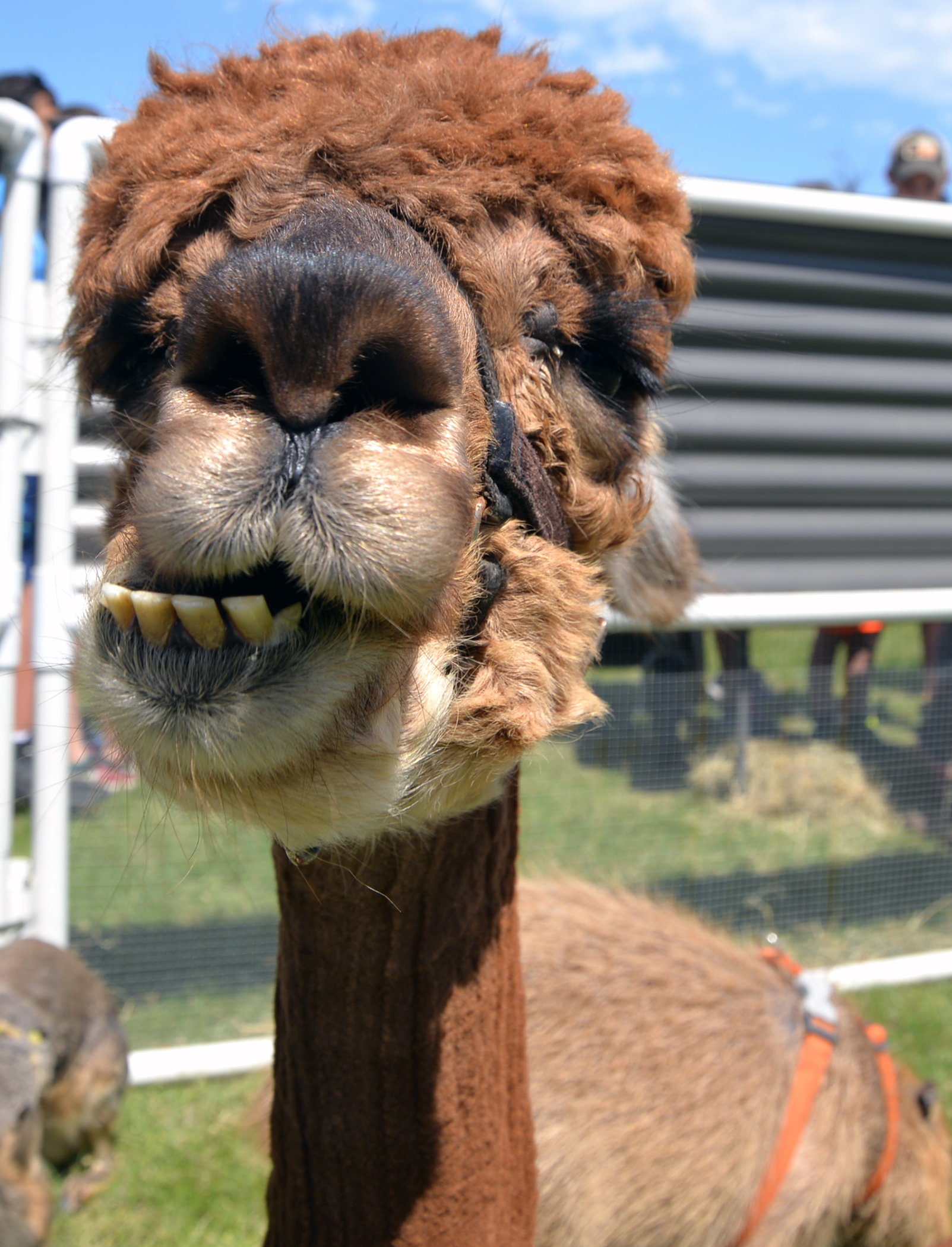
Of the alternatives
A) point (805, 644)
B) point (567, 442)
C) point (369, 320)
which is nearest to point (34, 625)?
point (567, 442)

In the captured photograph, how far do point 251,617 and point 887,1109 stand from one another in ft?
10.7

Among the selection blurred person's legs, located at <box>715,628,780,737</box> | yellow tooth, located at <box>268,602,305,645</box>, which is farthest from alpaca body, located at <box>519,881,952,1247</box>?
yellow tooth, located at <box>268,602,305,645</box>

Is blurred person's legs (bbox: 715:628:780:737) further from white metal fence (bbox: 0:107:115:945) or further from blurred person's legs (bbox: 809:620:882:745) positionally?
white metal fence (bbox: 0:107:115:945)

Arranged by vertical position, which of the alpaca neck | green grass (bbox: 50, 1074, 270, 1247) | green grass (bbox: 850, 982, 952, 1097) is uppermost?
the alpaca neck

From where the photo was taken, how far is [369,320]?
3.60ft

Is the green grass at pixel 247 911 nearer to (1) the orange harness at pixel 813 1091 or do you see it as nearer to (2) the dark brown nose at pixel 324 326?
(1) the orange harness at pixel 813 1091

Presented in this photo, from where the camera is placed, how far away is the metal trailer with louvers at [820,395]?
3.96 m

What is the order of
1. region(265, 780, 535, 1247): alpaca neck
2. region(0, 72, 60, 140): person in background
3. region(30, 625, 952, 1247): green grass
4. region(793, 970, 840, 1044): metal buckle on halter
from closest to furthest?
1. region(265, 780, 535, 1247): alpaca neck
2. region(793, 970, 840, 1044): metal buckle on halter
3. region(30, 625, 952, 1247): green grass
4. region(0, 72, 60, 140): person in background

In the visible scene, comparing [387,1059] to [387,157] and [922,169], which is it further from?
[922,169]

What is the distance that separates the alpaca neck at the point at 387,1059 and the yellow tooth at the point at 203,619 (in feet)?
2.03

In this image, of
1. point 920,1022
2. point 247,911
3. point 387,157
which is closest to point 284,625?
point 387,157

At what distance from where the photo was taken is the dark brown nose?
1.07 m

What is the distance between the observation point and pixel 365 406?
1.15 meters

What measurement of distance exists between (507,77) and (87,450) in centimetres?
267
